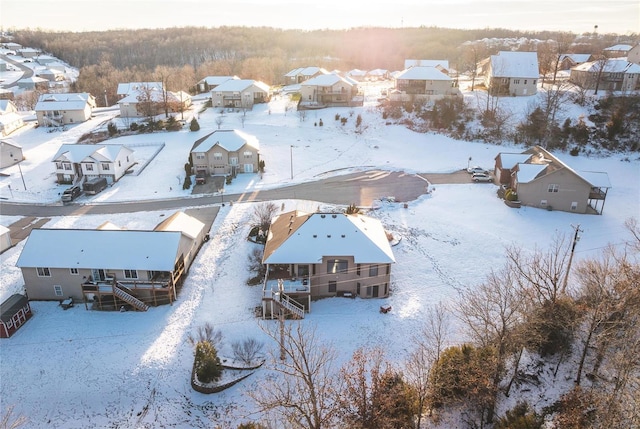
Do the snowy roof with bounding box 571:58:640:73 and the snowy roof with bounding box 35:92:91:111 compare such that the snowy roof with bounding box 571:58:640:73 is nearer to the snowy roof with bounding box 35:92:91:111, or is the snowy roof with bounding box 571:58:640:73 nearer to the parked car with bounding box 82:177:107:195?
the parked car with bounding box 82:177:107:195

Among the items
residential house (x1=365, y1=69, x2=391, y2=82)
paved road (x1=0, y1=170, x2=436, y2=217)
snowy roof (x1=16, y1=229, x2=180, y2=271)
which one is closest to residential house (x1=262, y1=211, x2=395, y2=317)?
snowy roof (x1=16, y1=229, x2=180, y2=271)

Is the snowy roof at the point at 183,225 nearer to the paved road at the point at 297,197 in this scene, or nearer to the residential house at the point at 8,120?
the paved road at the point at 297,197

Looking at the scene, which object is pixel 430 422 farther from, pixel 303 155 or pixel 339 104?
pixel 339 104

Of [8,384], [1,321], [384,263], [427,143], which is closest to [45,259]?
[1,321]

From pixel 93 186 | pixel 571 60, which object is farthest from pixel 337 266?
pixel 571 60

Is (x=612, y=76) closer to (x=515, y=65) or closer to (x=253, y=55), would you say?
(x=515, y=65)
